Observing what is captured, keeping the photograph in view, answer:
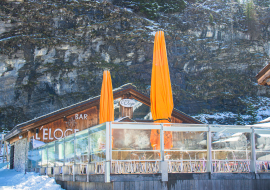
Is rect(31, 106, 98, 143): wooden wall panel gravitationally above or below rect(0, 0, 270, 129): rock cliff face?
below

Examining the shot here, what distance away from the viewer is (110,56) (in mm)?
42531

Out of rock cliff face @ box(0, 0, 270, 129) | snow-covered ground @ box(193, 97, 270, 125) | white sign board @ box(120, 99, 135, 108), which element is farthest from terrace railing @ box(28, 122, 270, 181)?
rock cliff face @ box(0, 0, 270, 129)

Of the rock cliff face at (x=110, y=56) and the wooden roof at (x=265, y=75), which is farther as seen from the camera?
the rock cliff face at (x=110, y=56)

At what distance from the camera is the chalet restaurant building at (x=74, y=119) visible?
1448 cm

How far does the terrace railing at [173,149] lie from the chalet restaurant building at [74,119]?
24.1 feet

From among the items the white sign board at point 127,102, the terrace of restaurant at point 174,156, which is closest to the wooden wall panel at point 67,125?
the white sign board at point 127,102

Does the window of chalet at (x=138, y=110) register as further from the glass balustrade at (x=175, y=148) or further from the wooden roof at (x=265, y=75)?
the glass balustrade at (x=175, y=148)

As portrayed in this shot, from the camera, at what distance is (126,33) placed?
4462cm

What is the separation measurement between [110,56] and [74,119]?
27.8 m

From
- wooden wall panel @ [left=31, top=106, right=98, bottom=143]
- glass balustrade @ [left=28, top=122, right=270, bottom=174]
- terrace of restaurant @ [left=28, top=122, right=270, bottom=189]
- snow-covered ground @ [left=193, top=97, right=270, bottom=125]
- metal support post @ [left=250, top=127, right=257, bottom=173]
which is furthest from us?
snow-covered ground @ [left=193, top=97, right=270, bottom=125]

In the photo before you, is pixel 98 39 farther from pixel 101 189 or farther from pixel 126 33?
pixel 101 189

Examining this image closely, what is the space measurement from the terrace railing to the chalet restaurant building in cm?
735

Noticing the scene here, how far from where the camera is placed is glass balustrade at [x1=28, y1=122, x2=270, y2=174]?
238 inches

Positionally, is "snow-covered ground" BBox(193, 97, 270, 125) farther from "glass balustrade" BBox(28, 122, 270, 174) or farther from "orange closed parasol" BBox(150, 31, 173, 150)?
"glass balustrade" BBox(28, 122, 270, 174)
